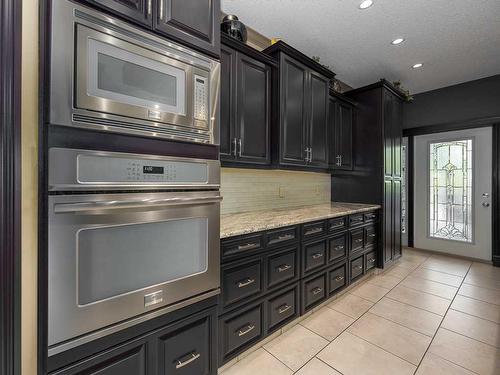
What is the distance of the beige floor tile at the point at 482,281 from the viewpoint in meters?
2.99

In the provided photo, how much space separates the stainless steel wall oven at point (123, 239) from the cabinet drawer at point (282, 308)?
0.81m

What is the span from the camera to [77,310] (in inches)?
35.0

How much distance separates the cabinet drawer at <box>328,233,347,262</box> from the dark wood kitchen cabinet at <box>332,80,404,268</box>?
3.47 ft

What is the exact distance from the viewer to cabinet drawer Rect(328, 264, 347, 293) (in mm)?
2492

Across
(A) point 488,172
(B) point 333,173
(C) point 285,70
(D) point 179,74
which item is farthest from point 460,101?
(D) point 179,74

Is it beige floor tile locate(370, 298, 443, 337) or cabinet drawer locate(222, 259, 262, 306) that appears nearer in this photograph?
cabinet drawer locate(222, 259, 262, 306)

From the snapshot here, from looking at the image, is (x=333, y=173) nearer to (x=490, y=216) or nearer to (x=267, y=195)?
(x=267, y=195)

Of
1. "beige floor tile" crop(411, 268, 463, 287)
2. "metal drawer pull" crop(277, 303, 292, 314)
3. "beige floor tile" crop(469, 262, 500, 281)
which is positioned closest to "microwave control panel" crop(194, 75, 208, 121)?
"metal drawer pull" crop(277, 303, 292, 314)

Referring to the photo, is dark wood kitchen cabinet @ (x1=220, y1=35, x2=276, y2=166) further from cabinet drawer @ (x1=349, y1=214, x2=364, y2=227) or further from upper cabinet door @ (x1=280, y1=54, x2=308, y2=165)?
cabinet drawer @ (x1=349, y1=214, x2=364, y2=227)

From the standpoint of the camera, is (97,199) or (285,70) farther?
(285,70)

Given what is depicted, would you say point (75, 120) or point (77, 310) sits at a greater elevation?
point (75, 120)

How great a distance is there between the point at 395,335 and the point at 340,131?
2.44m

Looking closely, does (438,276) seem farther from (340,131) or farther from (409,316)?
(340,131)

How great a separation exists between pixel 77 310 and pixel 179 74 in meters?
1.08
